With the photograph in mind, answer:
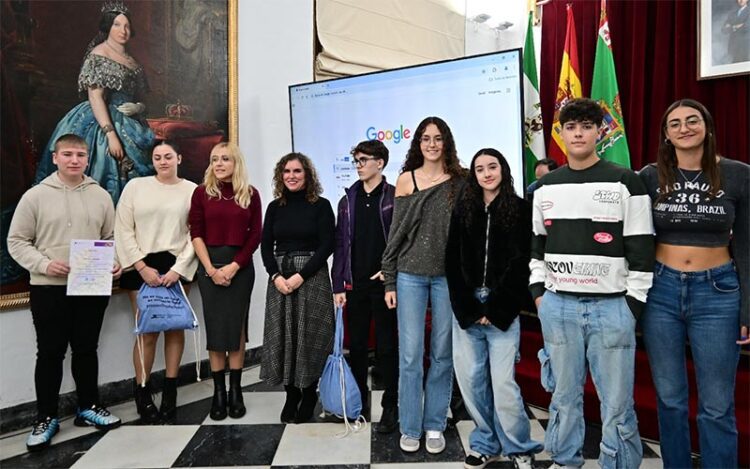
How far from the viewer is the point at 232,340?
8.38 ft

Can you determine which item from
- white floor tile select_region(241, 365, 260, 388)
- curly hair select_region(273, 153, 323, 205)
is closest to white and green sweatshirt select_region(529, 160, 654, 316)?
curly hair select_region(273, 153, 323, 205)

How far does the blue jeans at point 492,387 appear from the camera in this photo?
74.7 inches

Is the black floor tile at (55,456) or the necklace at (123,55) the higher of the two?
the necklace at (123,55)

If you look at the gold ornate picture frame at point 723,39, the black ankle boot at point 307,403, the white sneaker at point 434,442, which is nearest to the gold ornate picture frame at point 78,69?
the black ankle boot at point 307,403

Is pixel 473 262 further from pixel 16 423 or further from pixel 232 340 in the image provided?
pixel 16 423

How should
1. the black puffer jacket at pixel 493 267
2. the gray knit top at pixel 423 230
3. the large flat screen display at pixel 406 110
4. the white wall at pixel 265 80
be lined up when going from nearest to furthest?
the black puffer jacket at pixel 493 267 < the gray knit top at pixel 423 230 < the large flat screen display at pixel 406 110 < the white wall at pixel 265 80

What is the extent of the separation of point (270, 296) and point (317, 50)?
7.97ft

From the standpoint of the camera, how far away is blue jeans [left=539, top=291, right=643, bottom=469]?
65.0 inches

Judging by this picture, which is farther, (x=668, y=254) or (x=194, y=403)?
(x=194, y=403)

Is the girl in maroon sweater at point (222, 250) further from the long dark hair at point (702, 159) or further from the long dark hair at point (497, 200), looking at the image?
the long dark hair at point (702, 159)

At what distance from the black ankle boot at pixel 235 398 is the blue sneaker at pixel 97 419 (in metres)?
0.57

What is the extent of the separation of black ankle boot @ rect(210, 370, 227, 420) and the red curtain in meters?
3.05

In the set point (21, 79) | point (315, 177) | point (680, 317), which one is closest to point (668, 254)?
point (680, 317)

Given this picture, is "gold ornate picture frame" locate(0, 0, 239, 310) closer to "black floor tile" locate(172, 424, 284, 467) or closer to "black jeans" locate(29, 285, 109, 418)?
"black jeans" locate(29, 285, 109, 418)
